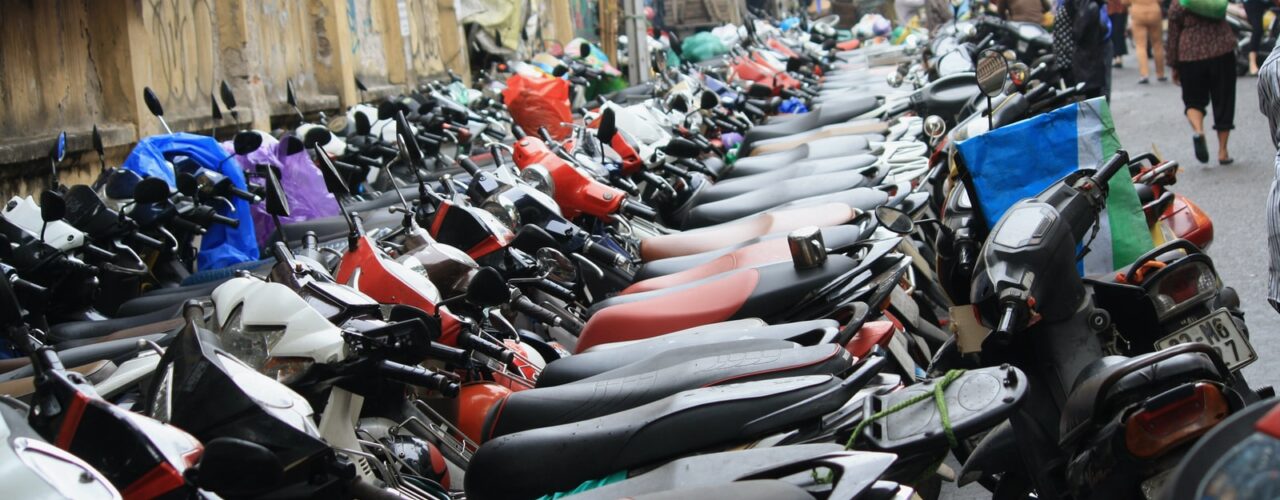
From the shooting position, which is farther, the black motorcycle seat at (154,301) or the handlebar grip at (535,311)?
the black motorcycle seat at (154,301)

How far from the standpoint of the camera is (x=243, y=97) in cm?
967

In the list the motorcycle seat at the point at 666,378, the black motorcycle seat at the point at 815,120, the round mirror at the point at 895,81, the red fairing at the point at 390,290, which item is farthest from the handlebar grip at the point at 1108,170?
the round mirror at the point at 895,81

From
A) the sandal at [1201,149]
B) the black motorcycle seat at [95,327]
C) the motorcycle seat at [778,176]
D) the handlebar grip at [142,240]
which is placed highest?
the handlebar grip at [142,240]

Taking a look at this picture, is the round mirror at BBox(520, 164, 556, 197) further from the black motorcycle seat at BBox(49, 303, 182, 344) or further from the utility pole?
the utility pole

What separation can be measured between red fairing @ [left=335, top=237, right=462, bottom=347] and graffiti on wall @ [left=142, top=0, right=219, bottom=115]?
5423 mm

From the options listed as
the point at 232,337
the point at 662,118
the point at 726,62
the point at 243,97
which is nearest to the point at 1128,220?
the point at 232,337

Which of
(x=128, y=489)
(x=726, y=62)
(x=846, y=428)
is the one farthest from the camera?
(x=726, y=62)

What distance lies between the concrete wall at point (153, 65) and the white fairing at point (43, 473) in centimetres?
518

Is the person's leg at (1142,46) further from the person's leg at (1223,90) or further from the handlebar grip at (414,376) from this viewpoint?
the handlebar grip at (414,376)

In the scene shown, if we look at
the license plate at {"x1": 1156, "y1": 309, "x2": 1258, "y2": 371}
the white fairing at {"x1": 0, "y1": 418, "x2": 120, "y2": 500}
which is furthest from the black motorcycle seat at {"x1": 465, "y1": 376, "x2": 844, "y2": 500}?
the license plate at {"x1": 1156, "y1": 309, "x2": 1258, "y2": 371}

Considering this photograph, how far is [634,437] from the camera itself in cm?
267

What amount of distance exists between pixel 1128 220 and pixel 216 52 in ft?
23.6

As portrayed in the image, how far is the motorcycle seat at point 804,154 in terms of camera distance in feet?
24.9

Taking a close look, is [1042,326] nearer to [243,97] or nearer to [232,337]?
[232,337]
